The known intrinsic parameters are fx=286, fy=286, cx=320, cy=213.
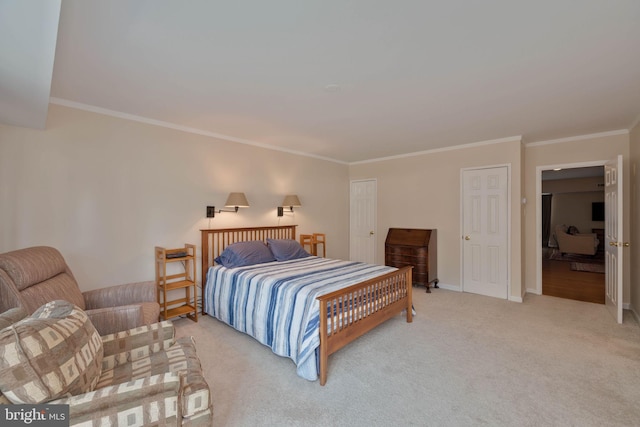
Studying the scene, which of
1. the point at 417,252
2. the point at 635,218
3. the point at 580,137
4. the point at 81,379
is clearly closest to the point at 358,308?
the point at 81,379

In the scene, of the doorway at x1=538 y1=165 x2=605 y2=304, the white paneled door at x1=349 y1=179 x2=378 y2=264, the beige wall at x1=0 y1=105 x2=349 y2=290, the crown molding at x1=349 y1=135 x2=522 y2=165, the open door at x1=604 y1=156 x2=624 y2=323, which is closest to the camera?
the beige wall at x1=0 y1=105 x2=349 y2=290

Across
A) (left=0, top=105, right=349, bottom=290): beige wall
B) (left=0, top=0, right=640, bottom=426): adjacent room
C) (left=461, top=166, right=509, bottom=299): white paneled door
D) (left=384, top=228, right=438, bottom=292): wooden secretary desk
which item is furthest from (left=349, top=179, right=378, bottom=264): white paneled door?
(left=0, top=105, right=349, bottom=290): beige wall

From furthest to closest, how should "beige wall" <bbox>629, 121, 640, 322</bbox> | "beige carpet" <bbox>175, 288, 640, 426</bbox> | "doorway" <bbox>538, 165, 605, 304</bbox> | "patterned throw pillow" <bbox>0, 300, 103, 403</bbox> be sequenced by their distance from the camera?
"doorway" <bbox>538, 165, 605, 304</bbox>, "beige wall" <bbox>629, 121, 640, 322</bbox>, "beige carpet" <bbox>175, 288, 640, 426</bbox>, "patterned throw pillow" <bbox>0, 300, 103, 403</bbox>

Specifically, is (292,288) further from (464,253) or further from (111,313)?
(464,253)

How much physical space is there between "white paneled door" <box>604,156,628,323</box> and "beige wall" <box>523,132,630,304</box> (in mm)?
280

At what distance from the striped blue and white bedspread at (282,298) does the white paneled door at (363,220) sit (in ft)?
7.03

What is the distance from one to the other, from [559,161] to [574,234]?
5760 mm

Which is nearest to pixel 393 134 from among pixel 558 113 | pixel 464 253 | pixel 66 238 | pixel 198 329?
pixel 558 113

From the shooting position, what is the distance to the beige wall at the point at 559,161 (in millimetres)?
3791

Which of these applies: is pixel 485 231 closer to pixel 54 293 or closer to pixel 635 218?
pixel 635 218

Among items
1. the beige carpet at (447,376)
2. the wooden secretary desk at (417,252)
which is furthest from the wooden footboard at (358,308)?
the wooden secretary desk at (417,252)

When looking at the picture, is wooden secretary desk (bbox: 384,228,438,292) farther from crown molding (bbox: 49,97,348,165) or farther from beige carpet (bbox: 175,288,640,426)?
crown molding (bbox: 49,97,348,165)

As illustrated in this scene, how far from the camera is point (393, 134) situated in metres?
3.94

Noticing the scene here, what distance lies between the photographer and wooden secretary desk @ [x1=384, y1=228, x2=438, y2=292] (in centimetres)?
460
